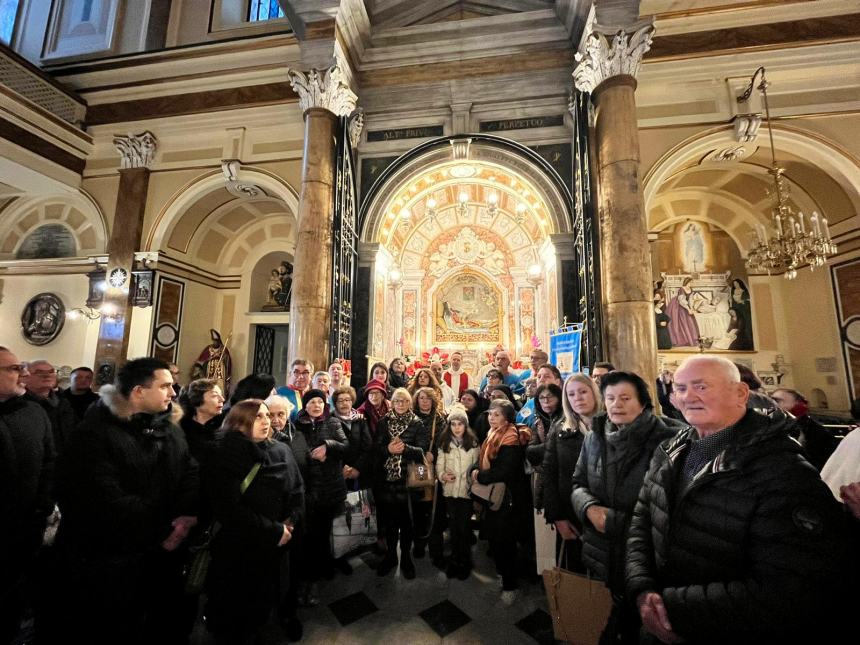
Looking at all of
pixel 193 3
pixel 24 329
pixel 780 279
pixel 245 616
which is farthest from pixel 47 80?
pixel 780 279

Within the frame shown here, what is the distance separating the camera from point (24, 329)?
8.56 metres

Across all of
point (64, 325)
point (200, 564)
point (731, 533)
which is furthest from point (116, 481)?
point (64, 325)

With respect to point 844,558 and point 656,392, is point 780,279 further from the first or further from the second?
point 844,558

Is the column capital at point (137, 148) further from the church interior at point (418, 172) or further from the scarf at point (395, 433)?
the scarf at point (395, 433)

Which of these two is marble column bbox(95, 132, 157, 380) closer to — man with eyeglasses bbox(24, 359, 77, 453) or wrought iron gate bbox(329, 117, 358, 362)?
wrought iron gate bbox(329, 117, 358, 362)

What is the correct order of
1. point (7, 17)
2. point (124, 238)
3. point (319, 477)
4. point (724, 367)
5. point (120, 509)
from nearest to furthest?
point (724, 367), point (120, 509), point (319, 477), point (124, 238), point (7, 17)

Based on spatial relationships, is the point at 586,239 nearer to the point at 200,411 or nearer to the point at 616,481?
the point at 616,481

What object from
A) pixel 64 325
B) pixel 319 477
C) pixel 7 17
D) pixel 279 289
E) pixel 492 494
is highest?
A: pixel 7 17

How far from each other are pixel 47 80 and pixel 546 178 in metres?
9.22

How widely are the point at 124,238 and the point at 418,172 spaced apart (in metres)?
5.70

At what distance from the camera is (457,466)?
299 centimetres

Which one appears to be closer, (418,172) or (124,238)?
(418,172)

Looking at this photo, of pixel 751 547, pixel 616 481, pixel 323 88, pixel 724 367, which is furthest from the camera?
pixel 323 88

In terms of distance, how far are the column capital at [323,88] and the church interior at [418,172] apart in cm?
4
